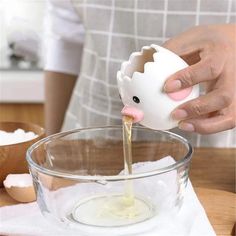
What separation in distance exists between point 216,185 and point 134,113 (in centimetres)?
22

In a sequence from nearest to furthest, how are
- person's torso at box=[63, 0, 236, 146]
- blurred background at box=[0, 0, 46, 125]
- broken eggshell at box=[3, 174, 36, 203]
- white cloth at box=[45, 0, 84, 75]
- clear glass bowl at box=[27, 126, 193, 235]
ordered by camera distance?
clear glass bowl at box=[27, 126, 193, 235] → broken eggshell at box=[3, 174, 36, 203] → person's torso at box=[63, 0, 236, 146] → white cloth at box=[45, 0, 84, 75] → blurred background at box=[0, 0, 46, 125]

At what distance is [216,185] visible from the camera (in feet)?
2.62

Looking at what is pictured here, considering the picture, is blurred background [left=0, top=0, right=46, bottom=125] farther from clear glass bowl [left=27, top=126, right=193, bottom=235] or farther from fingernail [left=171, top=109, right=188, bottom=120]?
fingernail [left=171, top=109, right=188, bottom=120]

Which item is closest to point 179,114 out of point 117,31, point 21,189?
point 21,189

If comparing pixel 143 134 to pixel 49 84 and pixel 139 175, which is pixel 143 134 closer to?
pixel 139 175

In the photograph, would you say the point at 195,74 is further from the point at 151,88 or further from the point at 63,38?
the point at 63,38

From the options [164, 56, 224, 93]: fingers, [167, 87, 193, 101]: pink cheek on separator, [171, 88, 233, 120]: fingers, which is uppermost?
[164, 56, 224, 93]: fingers

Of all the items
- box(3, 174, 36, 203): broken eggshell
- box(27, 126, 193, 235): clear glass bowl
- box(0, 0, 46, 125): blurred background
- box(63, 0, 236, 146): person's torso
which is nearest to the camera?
box(27, 126, 193, 235): clear glass bowl

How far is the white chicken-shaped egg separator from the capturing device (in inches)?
24.9

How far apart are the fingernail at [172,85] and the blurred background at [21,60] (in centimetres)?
124

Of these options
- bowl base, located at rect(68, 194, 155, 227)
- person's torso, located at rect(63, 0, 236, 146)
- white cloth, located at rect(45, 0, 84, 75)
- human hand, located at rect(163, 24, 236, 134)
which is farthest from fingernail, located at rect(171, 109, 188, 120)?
white cloth, located at rect(45, 0, 84, 75)

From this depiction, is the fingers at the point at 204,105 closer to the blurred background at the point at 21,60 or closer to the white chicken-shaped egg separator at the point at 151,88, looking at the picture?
the white chicken-shaped egg separator at the point at 151,88

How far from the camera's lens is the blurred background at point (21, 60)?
1.86m

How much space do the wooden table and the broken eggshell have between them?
2cm
